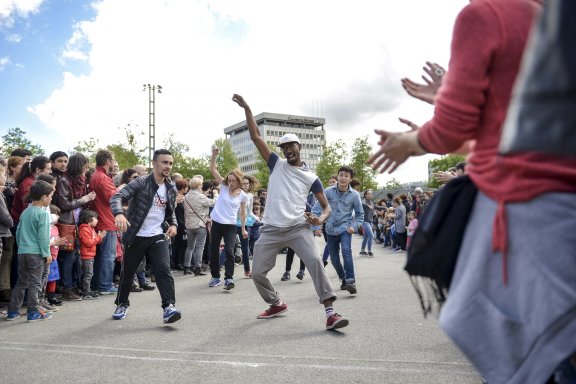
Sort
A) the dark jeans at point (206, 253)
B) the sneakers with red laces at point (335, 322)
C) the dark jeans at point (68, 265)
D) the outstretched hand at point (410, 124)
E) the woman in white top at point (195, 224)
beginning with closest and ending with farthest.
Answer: the outstretched hand at point (410, 124) → the sneakers with red laces at point (335, 322) → the dark jeans at point (68, 265) → the woman in white top at point (195, 224) → the dark jeans at point (206, 253)

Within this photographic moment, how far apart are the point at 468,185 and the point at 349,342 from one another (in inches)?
154

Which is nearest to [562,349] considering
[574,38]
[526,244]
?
[526,244]

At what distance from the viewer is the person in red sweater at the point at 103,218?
29.5 feet

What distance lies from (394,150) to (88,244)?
7671 mm

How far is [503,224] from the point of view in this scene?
58.6 inches

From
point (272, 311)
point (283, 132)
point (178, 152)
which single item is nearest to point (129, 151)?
point (178, 152)

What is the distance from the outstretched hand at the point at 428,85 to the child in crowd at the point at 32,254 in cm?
574

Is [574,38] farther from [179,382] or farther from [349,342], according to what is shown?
[349,342]

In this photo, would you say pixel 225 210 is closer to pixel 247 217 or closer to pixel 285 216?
pixel 247 217

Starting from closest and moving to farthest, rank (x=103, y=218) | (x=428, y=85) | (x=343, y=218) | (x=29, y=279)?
(x=428, y=85) → (x=29, y=279) → (x=103, y=218) → (x=343, y=218)

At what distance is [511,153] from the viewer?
56.3 inches

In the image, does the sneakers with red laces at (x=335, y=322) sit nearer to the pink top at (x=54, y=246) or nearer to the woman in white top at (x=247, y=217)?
the pink top at (x=54, y=246)

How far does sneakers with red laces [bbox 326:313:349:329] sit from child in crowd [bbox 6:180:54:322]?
12.3 ft

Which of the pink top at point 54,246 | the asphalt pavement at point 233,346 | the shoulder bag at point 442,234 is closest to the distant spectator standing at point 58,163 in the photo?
the pink top at point 54,246
